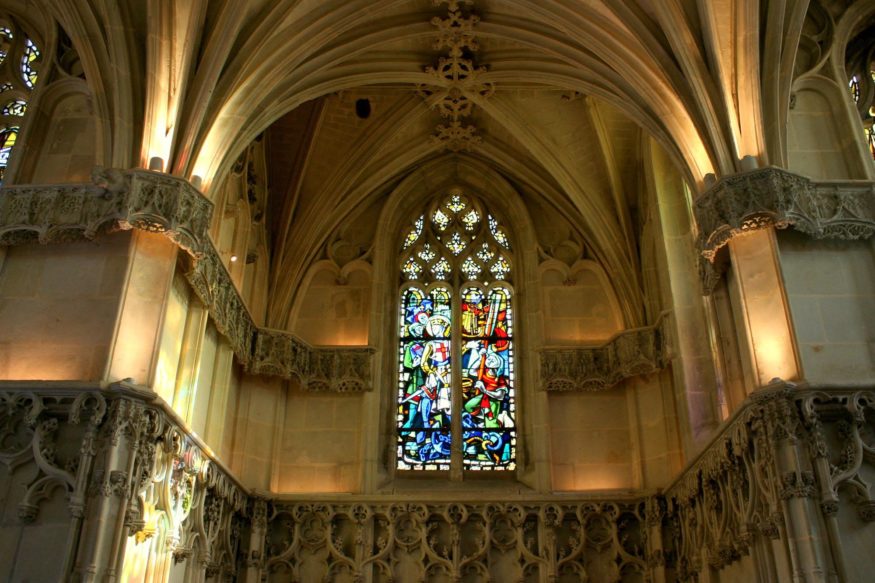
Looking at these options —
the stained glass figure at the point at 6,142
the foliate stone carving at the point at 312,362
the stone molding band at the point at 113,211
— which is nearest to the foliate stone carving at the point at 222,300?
the stone molding band at the point at 113,211

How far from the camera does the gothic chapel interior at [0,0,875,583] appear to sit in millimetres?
9609

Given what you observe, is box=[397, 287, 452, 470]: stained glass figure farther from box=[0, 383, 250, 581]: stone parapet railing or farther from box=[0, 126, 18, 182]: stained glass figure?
box=[0, 126, 18, 182]: stained glass figure

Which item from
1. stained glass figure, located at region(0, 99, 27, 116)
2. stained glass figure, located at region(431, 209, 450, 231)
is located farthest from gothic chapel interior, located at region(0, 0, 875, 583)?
stained glass figure, located at region(431, 209, 450, 231)

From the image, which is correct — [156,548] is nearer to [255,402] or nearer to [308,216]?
[255,402]

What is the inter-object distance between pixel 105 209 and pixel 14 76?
3.66 metres

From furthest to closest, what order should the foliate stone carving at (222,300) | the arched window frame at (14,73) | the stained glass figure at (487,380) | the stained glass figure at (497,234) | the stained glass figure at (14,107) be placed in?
1. the stained glass figure at (497,234)
2. the stained glass figure at (487,380)
3. the stained glass figure at (14,107)
4. the arched window frame at (14,73)
5. the foliate stone carving at (222,300)

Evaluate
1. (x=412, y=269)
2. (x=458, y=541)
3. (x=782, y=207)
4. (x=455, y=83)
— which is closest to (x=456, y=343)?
(x=412, y=269)

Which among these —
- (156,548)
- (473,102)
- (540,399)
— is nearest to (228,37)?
(473,102)

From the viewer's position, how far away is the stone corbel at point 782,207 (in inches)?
405

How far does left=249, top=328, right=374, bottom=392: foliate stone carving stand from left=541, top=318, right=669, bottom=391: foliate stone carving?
295 cm

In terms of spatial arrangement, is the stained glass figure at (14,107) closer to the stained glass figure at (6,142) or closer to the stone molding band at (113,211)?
the stained glass figure at (6,142)

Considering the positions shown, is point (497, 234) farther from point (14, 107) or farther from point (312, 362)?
point (14, 107)

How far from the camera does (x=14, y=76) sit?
1291 cm

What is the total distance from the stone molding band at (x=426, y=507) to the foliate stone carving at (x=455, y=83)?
6.29 metres
